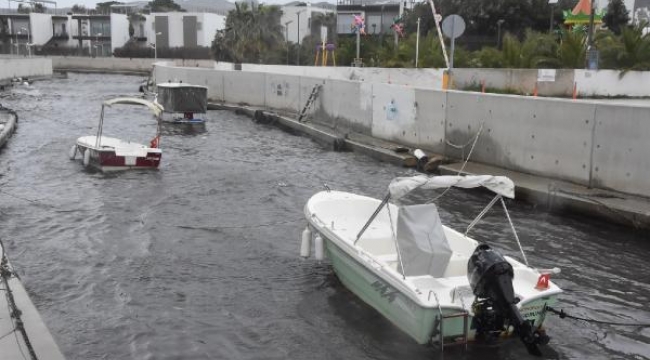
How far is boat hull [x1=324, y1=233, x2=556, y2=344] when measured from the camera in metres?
8.04

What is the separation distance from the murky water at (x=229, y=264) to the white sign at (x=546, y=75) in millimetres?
10435

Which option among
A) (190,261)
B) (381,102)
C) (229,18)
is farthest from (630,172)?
(229,18)

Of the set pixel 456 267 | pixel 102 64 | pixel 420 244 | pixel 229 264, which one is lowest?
pixel 229 264

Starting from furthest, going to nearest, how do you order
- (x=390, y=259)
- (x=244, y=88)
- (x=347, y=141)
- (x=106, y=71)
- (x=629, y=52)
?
(x=106, y=71), (x=244, y=88), (x=629, y=52), (x=347, y=141), (x=390, y=259)

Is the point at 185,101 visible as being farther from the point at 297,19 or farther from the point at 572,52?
the point at 297,19

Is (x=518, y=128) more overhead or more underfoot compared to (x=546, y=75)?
more underfoot

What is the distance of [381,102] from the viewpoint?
23844mm

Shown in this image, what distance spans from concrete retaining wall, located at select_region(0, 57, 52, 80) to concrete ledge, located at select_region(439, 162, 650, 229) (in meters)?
57.1

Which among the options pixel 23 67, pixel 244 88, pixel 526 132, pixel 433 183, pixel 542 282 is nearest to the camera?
pixel 542 282

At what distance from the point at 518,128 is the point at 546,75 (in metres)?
11.8

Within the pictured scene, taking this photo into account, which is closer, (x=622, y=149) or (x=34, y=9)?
(x=622, y=149)

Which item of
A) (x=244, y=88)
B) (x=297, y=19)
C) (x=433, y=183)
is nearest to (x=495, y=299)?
(x=433, y=183)

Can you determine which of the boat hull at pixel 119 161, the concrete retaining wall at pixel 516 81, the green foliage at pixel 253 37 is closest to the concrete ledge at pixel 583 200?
the boat hull at pixel 119 161

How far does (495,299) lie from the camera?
25.3 ft
